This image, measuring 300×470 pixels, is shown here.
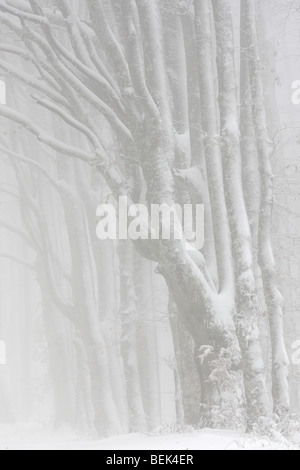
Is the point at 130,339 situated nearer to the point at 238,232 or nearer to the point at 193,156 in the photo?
the point at 193,156

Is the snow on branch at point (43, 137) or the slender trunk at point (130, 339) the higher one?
the snow on branch at point (43, 137)

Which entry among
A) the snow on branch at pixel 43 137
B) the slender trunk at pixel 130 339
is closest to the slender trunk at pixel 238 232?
the snow on branch at pixel 43 137

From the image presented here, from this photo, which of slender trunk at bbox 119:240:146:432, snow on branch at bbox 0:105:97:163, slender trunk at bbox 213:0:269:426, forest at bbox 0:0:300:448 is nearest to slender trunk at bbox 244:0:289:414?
forest at bbox 0:0:300:448

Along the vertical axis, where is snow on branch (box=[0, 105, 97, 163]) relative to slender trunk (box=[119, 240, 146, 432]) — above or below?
above

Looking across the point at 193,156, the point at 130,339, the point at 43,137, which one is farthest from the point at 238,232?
the point at 130,339

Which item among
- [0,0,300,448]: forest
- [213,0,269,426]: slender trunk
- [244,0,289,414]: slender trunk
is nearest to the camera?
[213,0,269,426]: slender trunk

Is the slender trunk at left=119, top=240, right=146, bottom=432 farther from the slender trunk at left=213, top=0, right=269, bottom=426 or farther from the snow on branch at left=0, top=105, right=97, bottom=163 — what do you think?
the slender trunk at left=213, top=0, right=269, bottom=426

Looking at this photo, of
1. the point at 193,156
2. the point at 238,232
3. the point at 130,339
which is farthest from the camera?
the point at 130,339

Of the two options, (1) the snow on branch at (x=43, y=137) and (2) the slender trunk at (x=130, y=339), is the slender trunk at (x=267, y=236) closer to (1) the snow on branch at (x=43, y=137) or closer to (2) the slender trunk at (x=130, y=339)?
(1) the snow on branch at (x=43, y=137)

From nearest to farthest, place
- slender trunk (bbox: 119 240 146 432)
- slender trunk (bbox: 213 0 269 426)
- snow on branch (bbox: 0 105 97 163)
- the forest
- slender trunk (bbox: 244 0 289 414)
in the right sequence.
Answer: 1. slender trunk (bbox: 213 0 269 426)
2. the forest
3. slender trunk (bbox: 244 0 289 414)
4. snow on branch (bbox: 0 105 97 163)
5. slender trunk (bbox: 119 240 146 432)

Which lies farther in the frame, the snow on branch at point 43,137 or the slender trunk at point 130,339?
the slender trunk at point 130,339

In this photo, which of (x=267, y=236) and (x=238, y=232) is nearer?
(x=238, y=232)
